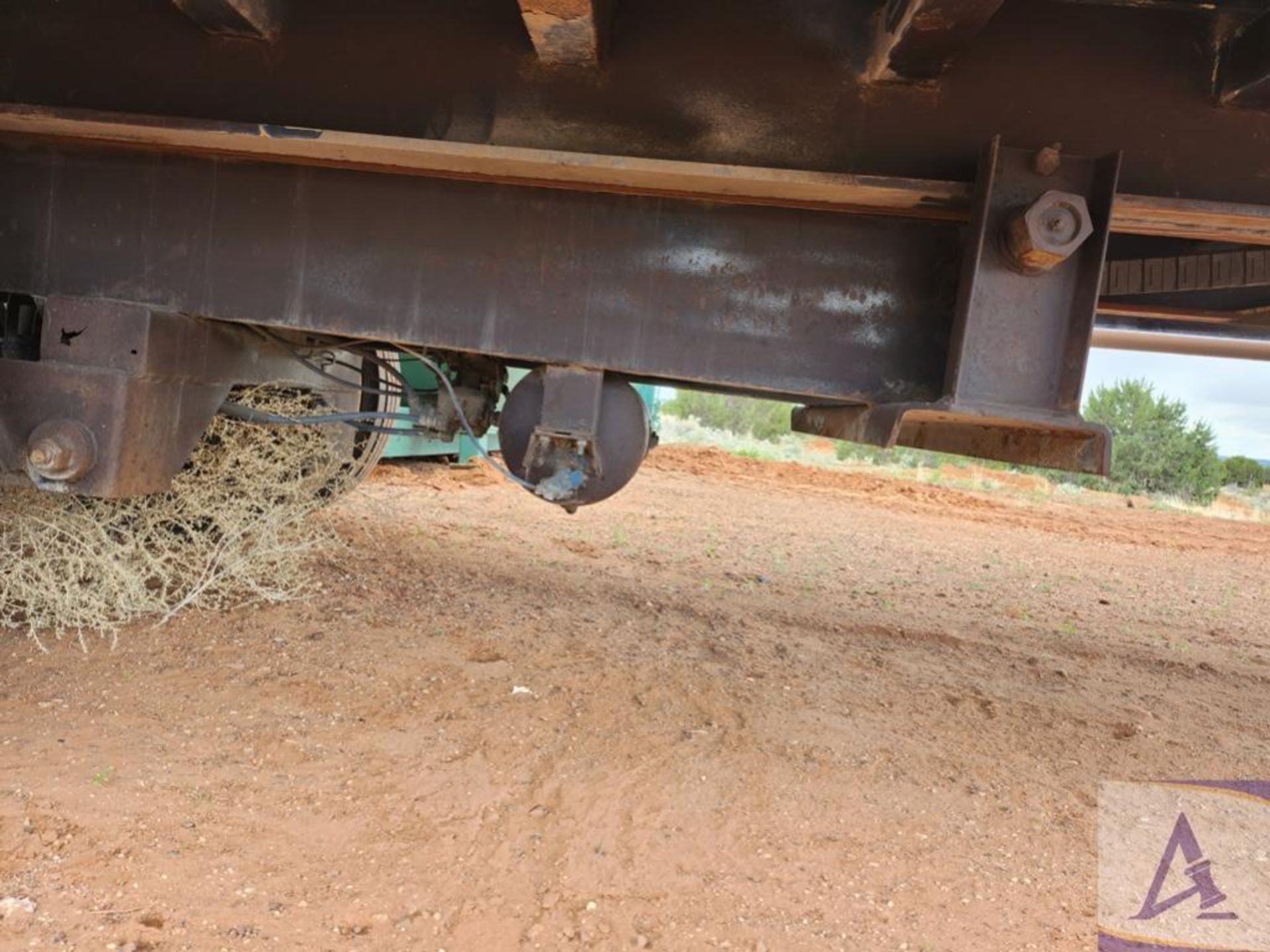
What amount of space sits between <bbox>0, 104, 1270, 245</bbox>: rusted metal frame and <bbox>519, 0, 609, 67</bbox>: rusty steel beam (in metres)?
0.26

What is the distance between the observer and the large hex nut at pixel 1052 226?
2039 millimetres

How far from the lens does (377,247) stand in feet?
8.32

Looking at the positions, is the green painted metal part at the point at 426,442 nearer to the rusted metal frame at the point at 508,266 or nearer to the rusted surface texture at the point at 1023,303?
the rusted metal frame at the point at 508,266

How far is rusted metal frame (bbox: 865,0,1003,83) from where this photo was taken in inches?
75.5

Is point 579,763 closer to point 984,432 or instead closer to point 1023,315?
point 984,432

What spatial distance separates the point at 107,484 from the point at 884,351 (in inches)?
86.8

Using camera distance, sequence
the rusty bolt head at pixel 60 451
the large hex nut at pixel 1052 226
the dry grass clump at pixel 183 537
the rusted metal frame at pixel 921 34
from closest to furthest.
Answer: the rusted metal frame at pixel 921 34 < the large hex nut at pixel 1052 226 < the rusty bolt head at pixel 60 451 < the dry grass clump at pixel 183 537

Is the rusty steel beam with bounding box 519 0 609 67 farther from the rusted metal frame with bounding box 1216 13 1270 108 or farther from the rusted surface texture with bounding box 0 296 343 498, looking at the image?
the rusted metal frame with bounding box 1216 13 1270 108

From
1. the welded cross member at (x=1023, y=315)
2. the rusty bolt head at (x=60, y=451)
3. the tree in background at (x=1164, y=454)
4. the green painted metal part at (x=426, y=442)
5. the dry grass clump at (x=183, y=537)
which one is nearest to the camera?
the welded cross member at (x=1023, y=315)

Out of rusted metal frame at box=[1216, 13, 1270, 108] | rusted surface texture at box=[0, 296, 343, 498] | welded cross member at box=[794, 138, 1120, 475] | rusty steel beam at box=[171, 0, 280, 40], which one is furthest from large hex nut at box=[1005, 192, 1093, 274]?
rusted surface texture at box=[0, 296, 343, 498]

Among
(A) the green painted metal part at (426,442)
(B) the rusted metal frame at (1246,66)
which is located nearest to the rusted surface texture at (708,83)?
(B) the rusted metal frame at (1246,66)

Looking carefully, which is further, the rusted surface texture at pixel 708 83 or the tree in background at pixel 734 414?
the tree in background at pixel 734 414

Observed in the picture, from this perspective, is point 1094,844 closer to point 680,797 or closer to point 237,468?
point 680,797

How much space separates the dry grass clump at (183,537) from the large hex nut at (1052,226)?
2730mm
